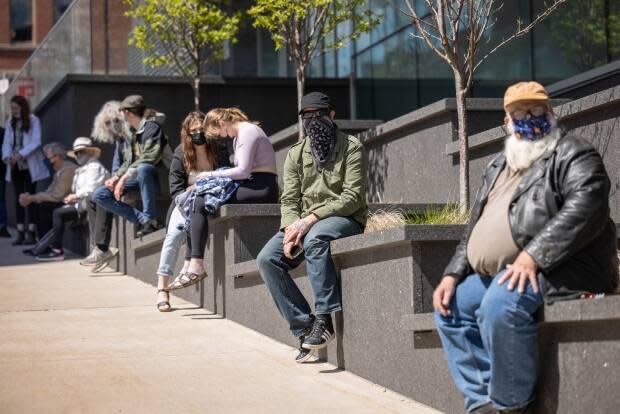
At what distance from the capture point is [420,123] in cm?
1170

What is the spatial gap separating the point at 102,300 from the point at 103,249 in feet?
7.55

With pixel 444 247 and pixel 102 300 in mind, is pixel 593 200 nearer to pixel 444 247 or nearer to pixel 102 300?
pixel 444 247

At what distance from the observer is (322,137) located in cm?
821

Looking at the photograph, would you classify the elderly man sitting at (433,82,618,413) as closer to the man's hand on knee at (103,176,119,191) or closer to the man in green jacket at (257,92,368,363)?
the man in green jacket at (257,92,368,363)

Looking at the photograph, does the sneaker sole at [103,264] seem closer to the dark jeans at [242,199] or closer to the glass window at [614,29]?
the dark jeans at [242,199]

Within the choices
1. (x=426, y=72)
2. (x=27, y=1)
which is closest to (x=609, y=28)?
(x=426, y=72)

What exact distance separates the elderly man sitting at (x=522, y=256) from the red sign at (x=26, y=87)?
1836 centimetres

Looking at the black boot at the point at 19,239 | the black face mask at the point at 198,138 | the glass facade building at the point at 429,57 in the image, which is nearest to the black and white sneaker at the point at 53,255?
the black boot at the point at 19,239

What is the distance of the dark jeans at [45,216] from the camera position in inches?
655

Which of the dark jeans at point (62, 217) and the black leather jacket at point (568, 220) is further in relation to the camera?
the dark jeans at point (62, 217)

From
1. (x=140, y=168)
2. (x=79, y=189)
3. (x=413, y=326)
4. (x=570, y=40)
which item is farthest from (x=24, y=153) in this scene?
(x=413, y=326)

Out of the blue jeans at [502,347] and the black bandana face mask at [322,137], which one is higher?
the black bandana face mask at [322,137]

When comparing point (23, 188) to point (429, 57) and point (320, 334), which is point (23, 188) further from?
point (320, 334)

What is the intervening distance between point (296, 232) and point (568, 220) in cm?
308
